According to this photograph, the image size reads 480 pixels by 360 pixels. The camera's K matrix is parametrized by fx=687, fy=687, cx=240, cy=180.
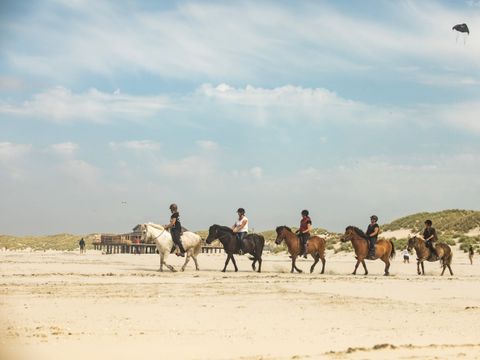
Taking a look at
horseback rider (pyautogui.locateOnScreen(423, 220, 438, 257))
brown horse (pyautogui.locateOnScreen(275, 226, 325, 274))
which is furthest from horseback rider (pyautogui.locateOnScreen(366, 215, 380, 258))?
horseback rider (pyautogui.locateOnScreen(423, 220, 438, 257))

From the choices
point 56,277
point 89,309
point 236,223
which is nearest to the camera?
point 89,309

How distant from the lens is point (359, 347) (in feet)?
29.8

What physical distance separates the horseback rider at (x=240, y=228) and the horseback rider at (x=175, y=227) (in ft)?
6.76

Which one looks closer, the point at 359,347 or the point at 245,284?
the point at 359,347

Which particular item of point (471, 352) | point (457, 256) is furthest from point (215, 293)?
point (457, 256)

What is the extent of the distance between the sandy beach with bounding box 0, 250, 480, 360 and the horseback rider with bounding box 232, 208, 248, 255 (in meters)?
6.40

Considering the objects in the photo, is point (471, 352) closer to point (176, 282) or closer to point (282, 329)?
point (282, 329)

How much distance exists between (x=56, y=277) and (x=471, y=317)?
41.1 ft

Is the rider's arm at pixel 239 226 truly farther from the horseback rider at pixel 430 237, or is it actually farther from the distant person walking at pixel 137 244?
the distant person walking at pixel 137 244

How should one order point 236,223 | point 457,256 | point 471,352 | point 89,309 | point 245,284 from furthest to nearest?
point 457,256, point 236,223, point 245,284, point 89,309, point 471,352

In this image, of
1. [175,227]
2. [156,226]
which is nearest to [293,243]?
[175,227]

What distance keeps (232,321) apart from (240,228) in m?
13.8

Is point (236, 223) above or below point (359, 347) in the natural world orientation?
above

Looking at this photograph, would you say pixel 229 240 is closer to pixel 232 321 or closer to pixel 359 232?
pixel 359 232
